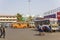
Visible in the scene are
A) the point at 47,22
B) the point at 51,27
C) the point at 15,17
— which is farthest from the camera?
the point at 15,17

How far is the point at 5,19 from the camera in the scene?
174 meters

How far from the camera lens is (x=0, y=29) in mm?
27578

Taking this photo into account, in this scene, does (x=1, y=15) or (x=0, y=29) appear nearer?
(x=0, y=29)

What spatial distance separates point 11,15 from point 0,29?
483ft

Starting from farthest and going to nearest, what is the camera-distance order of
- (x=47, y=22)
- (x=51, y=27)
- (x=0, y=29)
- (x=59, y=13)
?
(x=59, y=13) → (x=47, y=22) → (x=51, y=27) → (x=0, y=29)

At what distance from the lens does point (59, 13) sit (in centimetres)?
6400

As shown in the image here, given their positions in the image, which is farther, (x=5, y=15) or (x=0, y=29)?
(x=5, y=15)

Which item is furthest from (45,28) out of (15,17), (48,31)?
(15,17)

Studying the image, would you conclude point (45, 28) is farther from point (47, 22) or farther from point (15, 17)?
point (15, 17)

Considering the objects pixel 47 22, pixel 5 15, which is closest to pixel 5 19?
pixel 5 15

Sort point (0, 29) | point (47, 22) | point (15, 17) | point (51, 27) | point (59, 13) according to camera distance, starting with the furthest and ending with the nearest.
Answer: point (15, 17)
point (59, 13)
point (47, 22)
point (51, 27)
point (0, 29)

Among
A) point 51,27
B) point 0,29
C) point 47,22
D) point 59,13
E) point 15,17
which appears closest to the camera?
point 0,29

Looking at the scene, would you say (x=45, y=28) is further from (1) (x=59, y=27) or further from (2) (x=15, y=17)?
(2) (x=15, y=17)

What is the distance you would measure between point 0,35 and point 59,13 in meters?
38.6
